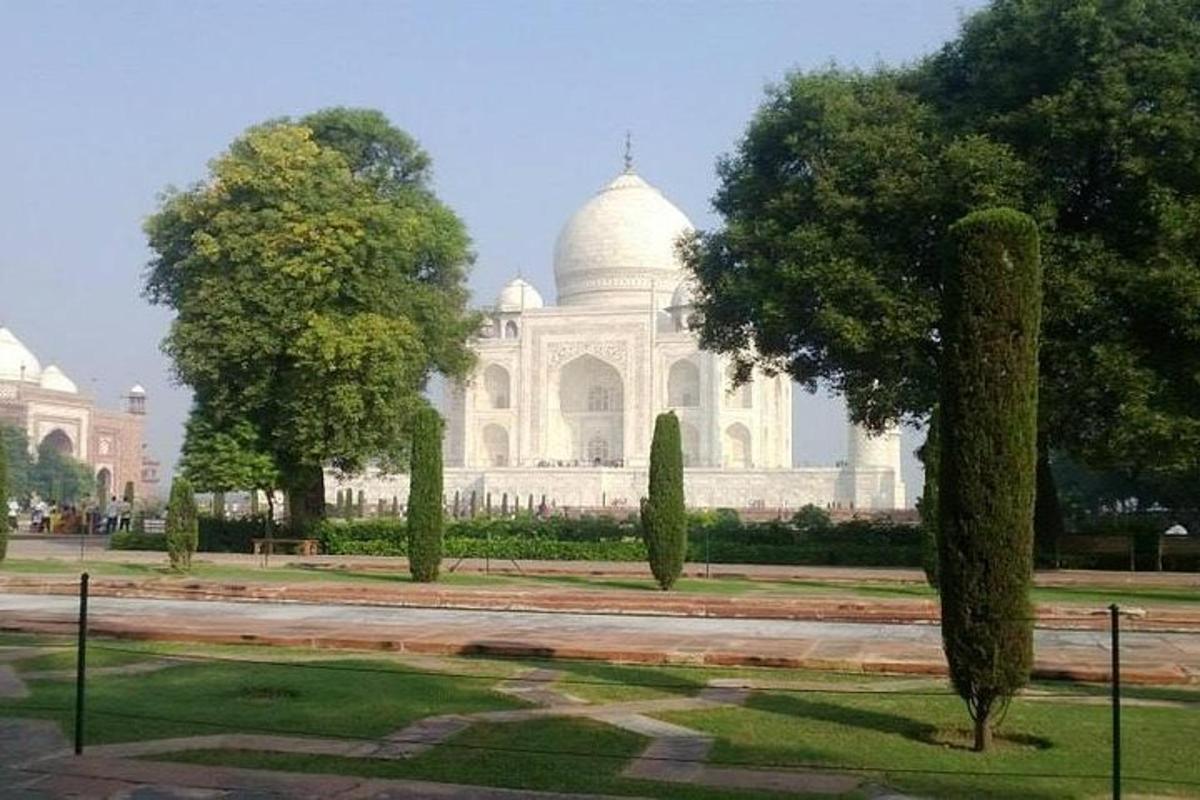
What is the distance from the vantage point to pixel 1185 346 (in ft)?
54.9

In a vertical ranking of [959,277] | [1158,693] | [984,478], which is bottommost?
[1158,693]

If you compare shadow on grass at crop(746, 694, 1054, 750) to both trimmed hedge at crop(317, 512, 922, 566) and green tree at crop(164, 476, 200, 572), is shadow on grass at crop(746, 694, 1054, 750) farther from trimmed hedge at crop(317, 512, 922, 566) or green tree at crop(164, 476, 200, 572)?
trimmed hedge at crop(317, 512, 922, 566)

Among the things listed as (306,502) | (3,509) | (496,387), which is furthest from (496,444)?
(3,509)

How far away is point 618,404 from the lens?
53125mm

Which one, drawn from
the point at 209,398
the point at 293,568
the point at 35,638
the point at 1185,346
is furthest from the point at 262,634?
the point at 209,398

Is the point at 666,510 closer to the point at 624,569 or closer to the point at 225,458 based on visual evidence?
the point at 624,569

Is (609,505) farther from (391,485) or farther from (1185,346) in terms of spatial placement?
(1185,346)

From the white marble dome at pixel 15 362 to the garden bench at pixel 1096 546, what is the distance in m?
59.3

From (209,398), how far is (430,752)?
18667mm

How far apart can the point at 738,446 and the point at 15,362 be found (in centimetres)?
3945

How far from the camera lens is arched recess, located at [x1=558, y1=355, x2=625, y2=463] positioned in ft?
172

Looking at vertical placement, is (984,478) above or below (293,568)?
above

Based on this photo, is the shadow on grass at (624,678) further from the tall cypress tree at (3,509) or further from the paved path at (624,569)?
the tall cypress tree at (3,509)

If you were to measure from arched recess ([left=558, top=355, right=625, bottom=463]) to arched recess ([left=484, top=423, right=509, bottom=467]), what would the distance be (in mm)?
2540
